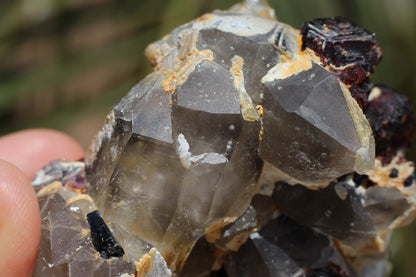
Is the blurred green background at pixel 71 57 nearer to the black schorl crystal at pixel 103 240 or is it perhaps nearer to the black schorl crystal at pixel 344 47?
the black schorl crystal at pixel 344 47

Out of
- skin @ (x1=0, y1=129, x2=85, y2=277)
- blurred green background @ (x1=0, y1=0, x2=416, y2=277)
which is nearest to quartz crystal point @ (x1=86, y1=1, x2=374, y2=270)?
skin @ (x1=0, y1=129, x2=85, y2=277)

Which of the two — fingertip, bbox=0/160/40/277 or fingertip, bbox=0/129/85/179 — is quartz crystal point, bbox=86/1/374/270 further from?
fingertip, bbox=0/129/85/179

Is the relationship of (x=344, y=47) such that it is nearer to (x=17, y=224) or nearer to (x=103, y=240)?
(x=103, y=240)

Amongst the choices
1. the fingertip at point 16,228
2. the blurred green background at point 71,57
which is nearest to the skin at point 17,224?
the fingertip at point 16,228

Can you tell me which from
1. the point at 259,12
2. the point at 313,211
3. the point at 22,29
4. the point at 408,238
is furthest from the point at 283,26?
the point at 22,29

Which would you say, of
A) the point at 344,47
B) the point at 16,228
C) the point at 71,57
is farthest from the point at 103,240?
the point at 71,57

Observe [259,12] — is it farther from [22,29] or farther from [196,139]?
[22,29]
